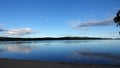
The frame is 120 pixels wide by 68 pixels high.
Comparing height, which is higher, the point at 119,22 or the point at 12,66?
the point at 119,22

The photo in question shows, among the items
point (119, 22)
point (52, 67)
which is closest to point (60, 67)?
point (52, 67)

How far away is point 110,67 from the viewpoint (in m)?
8.55

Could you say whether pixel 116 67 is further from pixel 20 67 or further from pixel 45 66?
pixel 20 67

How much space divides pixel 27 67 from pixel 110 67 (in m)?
4.20

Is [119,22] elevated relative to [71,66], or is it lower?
elevated

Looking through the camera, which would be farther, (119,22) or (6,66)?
(119,22)

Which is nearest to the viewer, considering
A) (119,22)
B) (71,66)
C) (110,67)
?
(110,67)

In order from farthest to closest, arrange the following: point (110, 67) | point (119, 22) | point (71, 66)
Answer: point (119, 22) < point (71, 66) < point (110, 67)

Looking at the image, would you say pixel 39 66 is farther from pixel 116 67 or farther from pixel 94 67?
pixel 116 67

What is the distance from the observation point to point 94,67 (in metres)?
8.69

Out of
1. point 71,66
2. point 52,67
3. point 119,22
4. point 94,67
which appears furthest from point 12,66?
point 119,22

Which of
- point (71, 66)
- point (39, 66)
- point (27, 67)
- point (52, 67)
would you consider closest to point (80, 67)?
point (71, 66)

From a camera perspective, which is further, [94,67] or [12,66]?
[12,66]

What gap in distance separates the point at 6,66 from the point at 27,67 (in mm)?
1139
